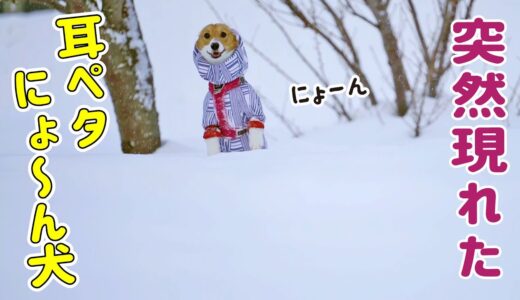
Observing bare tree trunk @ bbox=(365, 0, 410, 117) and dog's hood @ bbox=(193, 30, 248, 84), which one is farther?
bare tree trunk @ bbox=(365, 0, 410, 117)

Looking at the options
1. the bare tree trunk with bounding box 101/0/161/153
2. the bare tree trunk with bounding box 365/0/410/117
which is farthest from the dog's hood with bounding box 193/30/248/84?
the bare tree trunk with bounding box 365/0/410/117

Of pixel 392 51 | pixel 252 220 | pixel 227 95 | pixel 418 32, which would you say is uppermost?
pixel 418 32

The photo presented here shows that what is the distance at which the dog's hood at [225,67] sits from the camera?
1.79 m

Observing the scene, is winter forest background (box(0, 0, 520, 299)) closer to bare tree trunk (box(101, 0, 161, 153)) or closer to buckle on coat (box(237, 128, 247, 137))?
bare tree trunk (box(101, 0, 161, 153))

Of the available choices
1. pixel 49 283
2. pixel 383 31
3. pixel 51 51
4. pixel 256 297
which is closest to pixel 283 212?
pixel 256 297

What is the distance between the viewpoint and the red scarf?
6.04 ft

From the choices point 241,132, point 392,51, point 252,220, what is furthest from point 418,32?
point 252,220

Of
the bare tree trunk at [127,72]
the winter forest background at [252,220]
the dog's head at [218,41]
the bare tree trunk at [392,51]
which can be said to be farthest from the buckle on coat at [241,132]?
the bare tree trunk at [392,51]

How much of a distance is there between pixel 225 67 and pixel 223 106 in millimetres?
143

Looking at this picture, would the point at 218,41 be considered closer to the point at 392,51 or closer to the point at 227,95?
the point at 227,95

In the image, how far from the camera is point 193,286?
1.30m

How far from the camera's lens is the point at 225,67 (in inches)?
70.8

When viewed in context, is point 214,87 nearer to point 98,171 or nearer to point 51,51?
point 98,171

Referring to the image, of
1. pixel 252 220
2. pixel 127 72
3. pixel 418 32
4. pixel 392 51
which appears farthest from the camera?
pixel 418 32
